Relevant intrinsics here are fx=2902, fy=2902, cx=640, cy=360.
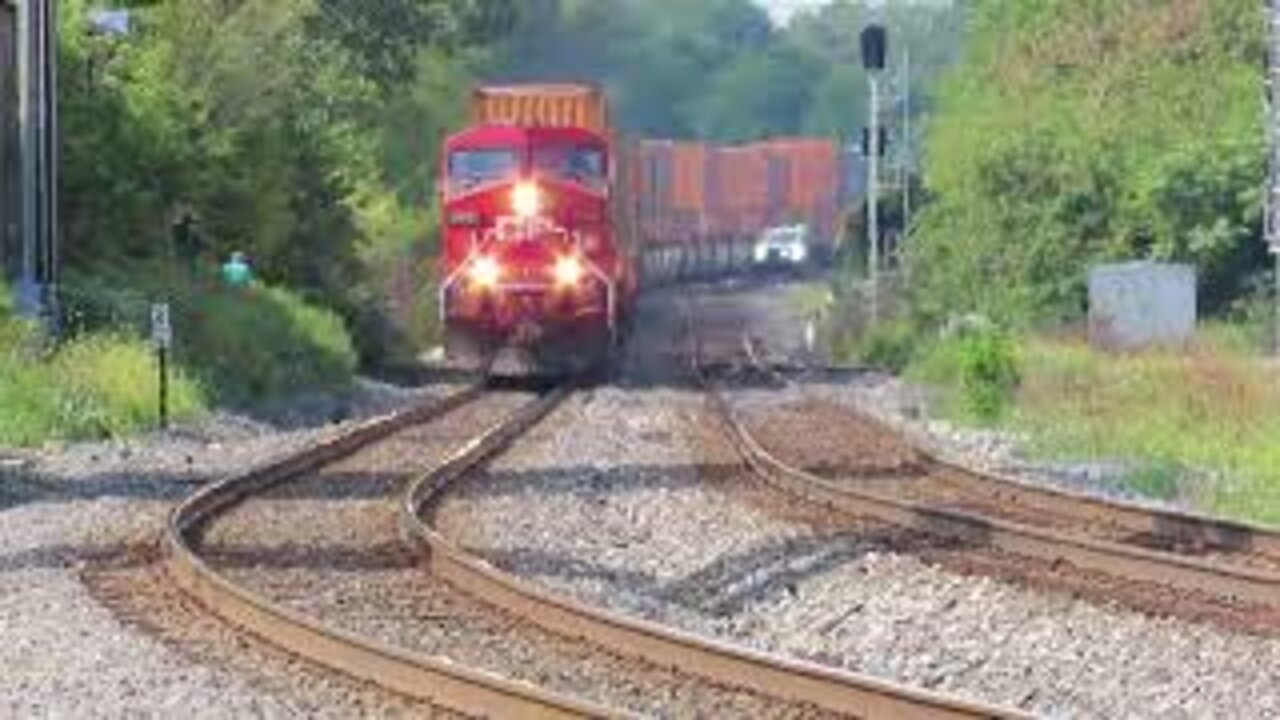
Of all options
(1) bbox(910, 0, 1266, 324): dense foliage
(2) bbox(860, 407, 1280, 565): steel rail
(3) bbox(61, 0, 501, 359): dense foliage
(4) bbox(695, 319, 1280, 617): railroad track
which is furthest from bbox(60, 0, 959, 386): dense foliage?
(2) bbox(860, 407, 1280, 565): steel rail

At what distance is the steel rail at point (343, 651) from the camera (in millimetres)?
10469

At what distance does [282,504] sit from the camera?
66.3 feet

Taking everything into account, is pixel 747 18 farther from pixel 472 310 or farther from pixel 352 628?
pixel 352 628

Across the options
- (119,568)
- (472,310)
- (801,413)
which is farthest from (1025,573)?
(472,310)

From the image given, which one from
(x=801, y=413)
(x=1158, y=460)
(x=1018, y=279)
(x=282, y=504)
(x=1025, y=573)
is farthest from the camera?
(x=1018, y=279)

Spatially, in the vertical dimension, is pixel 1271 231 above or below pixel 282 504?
above

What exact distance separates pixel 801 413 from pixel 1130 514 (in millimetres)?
12788

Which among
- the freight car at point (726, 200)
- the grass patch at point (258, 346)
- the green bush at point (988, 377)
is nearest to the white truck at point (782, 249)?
the freight car at point (726, 200)

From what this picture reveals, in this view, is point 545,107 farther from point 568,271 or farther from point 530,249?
point 568,271

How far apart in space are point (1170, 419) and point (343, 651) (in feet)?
52.9

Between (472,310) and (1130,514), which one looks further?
(472,310)

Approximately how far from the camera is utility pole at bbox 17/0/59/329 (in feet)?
98.4

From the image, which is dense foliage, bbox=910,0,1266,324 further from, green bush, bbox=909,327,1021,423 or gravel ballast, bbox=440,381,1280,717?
gravel ballast, bbox=440,381,1280,717

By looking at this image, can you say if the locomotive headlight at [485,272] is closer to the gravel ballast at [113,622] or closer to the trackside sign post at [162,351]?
the trackside sign post at [162,351]
